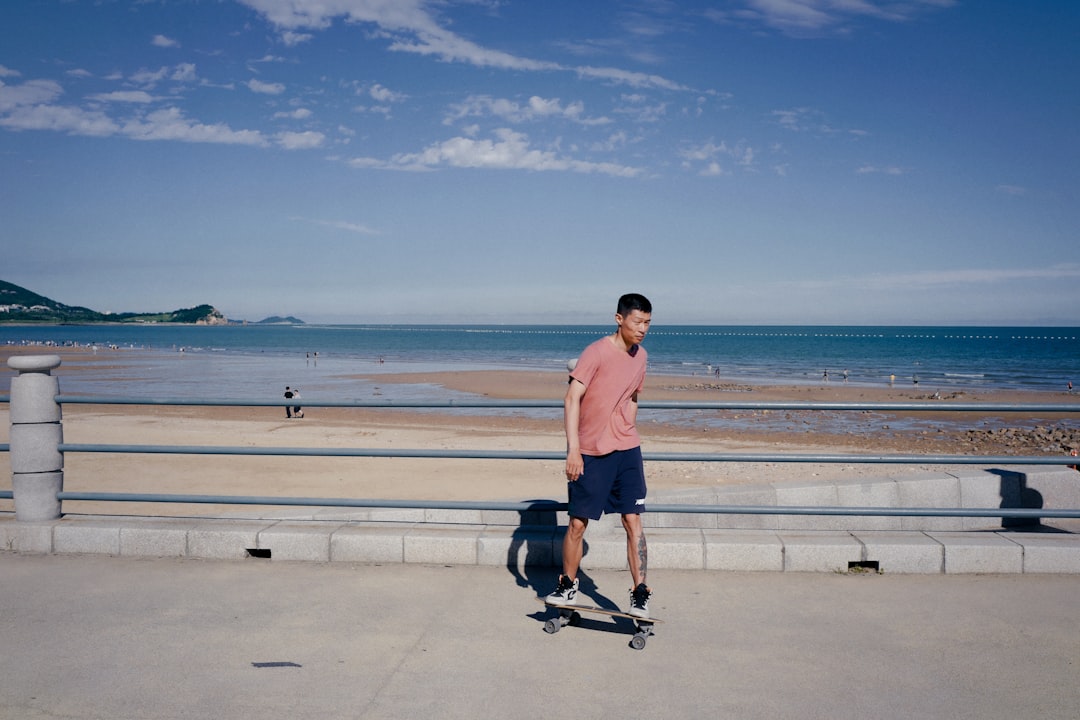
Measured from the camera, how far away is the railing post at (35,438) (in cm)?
573

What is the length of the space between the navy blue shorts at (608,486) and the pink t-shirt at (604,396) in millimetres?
60

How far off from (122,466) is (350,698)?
12.7 meters

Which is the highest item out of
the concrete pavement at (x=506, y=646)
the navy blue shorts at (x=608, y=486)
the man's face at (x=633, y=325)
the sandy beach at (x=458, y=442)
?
the man's face at (x=633, y=325)

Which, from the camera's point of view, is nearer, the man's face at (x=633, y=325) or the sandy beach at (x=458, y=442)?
the man's face at (x=633, y=325)

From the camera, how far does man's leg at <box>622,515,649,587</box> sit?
432 centimetres

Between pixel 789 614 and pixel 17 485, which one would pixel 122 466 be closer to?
pixel 17 485

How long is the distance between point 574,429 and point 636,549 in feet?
2.41

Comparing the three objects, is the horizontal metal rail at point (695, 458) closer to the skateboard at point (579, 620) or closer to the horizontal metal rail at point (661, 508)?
the horizontal metal rail at point (661, 508)

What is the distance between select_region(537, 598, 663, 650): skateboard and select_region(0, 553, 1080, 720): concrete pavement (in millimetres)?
58

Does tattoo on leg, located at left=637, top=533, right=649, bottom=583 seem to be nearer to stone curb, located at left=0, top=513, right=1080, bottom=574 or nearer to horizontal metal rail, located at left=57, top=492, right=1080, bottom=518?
horizontal metal rail, located at left=57, top=492, right=1080, bottom=518

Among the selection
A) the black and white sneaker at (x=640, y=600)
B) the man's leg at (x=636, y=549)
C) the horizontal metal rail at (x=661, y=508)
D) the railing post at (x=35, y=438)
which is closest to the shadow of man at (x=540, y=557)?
the horizontal metal rail at (x=661, y=508)

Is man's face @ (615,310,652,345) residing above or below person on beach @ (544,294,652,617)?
above

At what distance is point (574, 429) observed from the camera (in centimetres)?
424

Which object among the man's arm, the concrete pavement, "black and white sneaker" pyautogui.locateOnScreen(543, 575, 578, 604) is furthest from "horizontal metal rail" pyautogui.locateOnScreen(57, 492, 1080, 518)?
the man's arm
